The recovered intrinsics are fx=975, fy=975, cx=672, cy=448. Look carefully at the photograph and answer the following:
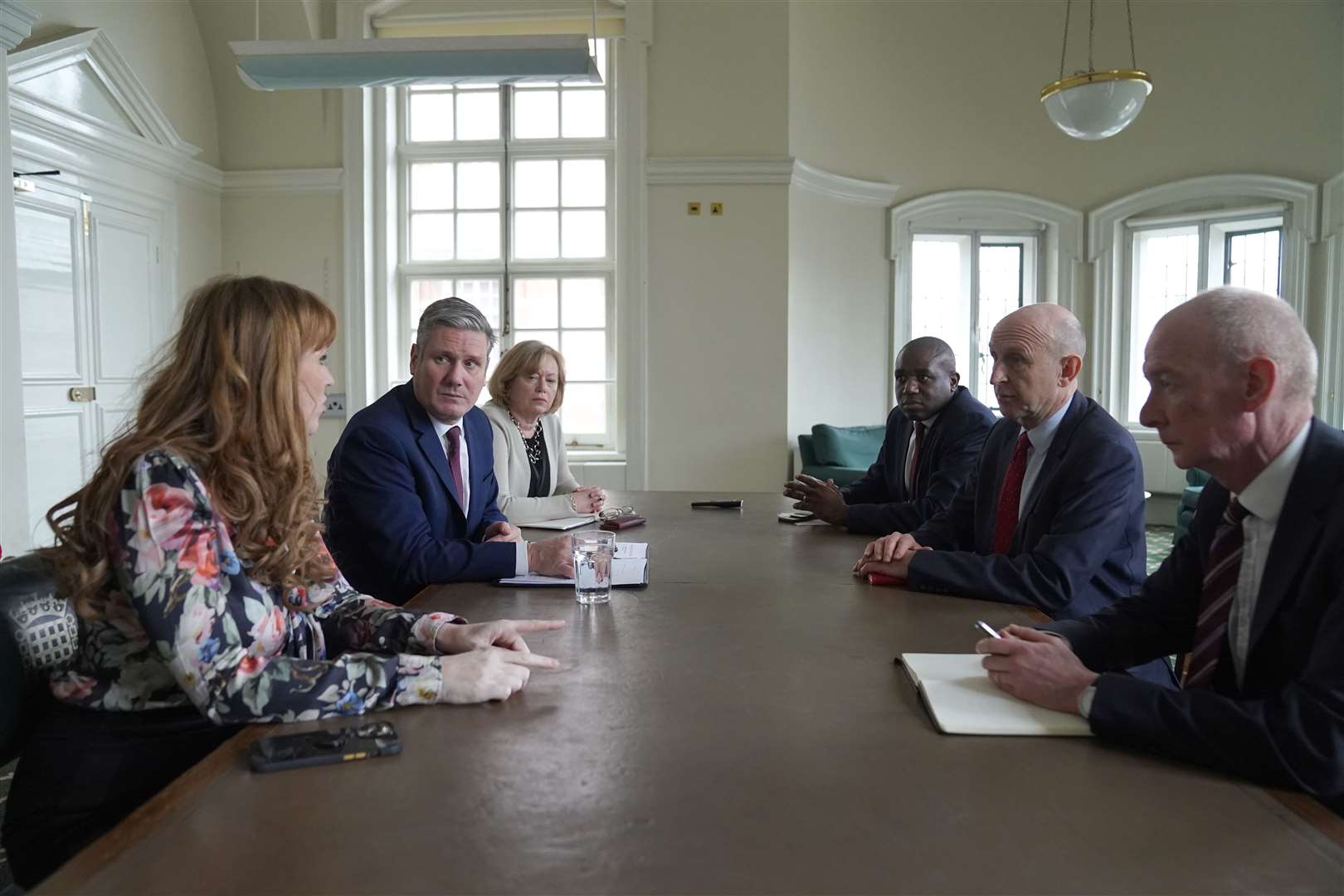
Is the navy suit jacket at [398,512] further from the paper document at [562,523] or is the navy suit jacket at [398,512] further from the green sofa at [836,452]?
the green sofa at [836,452]

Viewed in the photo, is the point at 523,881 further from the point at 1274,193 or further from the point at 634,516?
the point at 1274,193

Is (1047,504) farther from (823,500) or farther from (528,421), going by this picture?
(528,421)

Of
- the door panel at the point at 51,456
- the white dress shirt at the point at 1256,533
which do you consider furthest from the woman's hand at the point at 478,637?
the door panel at the point at 51,456

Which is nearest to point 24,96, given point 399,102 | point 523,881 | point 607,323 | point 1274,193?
point 399,102

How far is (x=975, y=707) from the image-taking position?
4.15ft

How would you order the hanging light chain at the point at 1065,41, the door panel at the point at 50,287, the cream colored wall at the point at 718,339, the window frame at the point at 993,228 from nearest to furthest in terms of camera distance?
the door panel at the point at 50,287
the cream colored wall at the point at 718,339
the hanging light chain at the point at 1065,41
the window frame at the point at 993,228

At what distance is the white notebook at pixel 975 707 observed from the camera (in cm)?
120

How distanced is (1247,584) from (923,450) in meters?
2.06

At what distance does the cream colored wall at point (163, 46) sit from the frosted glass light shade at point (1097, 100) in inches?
199

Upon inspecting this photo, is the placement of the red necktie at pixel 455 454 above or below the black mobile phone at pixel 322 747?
above

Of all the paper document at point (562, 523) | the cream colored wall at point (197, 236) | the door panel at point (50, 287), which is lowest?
the paper document at point (562, 523)

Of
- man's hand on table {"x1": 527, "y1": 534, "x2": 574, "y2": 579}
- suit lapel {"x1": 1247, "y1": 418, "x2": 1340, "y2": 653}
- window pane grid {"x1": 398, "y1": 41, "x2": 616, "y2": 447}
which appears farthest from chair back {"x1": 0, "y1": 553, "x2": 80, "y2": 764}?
window pane grid {"x1": 398, "y1": 41, "x2": 616, "y2": 447}

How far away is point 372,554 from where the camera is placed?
2307mm

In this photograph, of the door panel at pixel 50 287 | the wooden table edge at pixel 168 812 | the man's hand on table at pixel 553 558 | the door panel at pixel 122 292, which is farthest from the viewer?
the door panel at pixel 122 292
